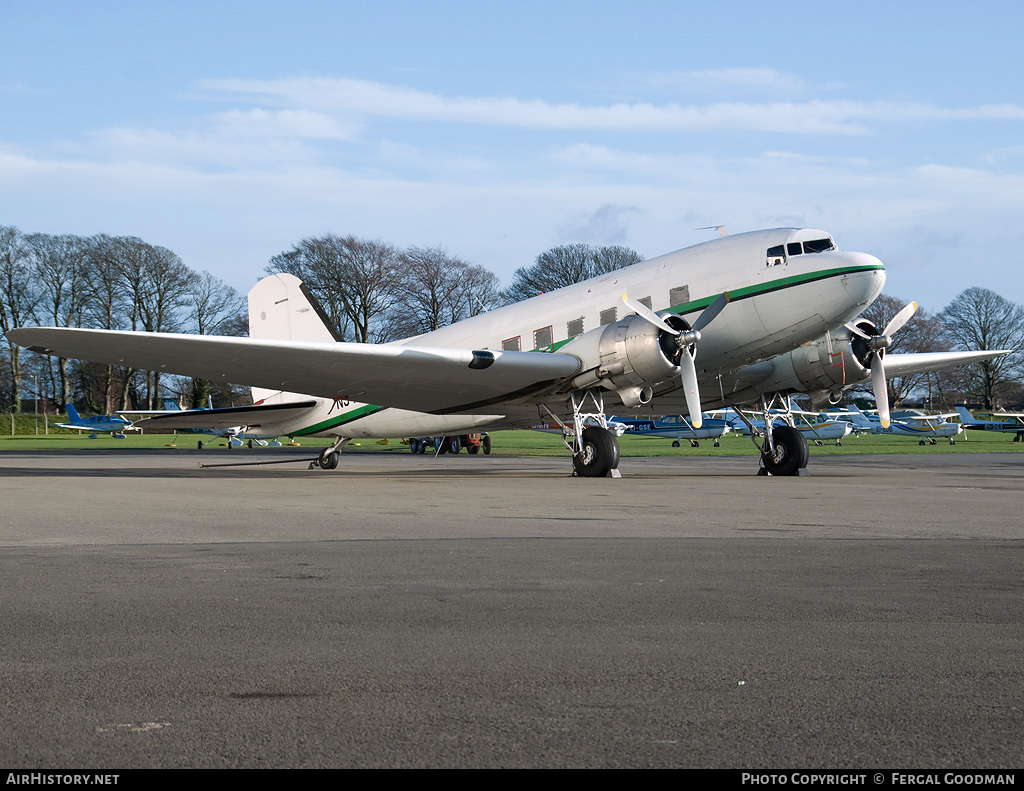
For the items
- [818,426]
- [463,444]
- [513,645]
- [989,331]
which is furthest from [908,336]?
[513,645]

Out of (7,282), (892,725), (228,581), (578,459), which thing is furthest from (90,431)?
(892,725)

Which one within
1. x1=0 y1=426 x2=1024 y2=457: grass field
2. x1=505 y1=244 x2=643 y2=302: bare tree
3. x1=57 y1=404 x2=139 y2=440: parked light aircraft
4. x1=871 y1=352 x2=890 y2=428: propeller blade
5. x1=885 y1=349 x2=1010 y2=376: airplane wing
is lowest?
x1=0 y1=426 x2=1024 y2=457: grass field

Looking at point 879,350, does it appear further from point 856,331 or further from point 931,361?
point 931,361

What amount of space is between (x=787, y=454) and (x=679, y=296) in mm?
5101

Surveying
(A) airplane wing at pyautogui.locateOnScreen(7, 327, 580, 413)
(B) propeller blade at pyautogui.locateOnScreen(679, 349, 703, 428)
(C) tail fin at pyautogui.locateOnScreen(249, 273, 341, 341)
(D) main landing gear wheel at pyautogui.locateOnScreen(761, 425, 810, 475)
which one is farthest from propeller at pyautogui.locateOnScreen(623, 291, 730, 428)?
(C) tail fin at pyautogui.locateOnScreen(249, 273, 341, 341)

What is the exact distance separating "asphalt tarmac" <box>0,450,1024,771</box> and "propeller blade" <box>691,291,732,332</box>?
9885 millimetres

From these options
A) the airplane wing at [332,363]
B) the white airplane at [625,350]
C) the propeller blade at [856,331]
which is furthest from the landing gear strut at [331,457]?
the propeller blade at [856,331]

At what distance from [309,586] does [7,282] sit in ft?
Result: 242

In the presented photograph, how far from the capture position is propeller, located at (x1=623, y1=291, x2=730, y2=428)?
2061 cm

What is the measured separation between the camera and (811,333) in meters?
20.9

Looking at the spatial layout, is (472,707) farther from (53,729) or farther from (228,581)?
(228,581)

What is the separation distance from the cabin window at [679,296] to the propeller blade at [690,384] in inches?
49.9

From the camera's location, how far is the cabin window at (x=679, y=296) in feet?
70.0

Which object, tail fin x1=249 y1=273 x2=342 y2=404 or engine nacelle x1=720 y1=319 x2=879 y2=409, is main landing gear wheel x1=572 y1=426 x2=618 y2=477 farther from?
tail fin x1=249 y1=273 x2=342 y2=404
